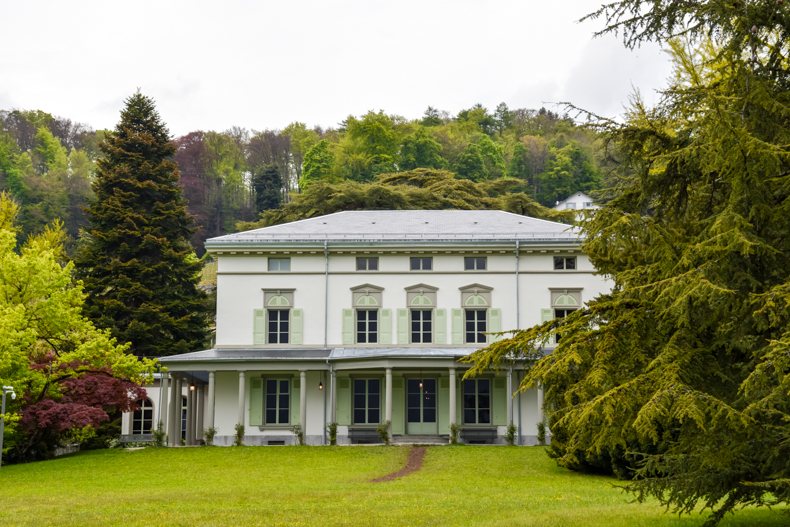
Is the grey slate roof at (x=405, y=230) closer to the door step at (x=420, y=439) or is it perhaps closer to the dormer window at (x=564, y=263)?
the dormer window at (x=564, y=263)

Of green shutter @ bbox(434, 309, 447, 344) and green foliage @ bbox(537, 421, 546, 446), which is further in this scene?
green shutter @ bbox(434, 309, 447, 344)

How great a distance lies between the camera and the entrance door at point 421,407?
3684 cm

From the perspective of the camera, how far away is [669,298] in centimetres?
1158

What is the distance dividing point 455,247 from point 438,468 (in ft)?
40.8

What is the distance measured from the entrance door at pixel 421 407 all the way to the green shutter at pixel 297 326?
4435mm

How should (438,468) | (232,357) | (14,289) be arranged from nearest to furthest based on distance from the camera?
(438,468) → (14,289) → (232,357)

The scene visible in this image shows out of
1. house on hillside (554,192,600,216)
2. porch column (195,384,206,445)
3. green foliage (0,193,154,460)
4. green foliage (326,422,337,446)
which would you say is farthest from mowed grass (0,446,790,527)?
house on hillside (554,192,600,216)

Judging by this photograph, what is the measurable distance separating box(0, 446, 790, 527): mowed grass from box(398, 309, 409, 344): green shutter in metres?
6.81

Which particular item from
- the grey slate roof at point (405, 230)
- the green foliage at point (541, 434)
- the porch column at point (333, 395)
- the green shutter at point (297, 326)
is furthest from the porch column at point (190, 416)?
the green foliage at point (541, 434)

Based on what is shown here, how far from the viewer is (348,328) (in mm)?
37719

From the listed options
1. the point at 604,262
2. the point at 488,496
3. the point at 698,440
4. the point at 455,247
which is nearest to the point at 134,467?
the point at 488,496

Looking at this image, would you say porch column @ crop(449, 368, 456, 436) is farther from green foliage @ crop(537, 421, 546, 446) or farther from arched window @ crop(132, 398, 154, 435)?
arched window @ crop(132, 398, 154, 435)

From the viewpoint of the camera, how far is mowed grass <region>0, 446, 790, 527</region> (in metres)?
15.9

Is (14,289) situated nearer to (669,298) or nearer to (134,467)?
(134,467)
